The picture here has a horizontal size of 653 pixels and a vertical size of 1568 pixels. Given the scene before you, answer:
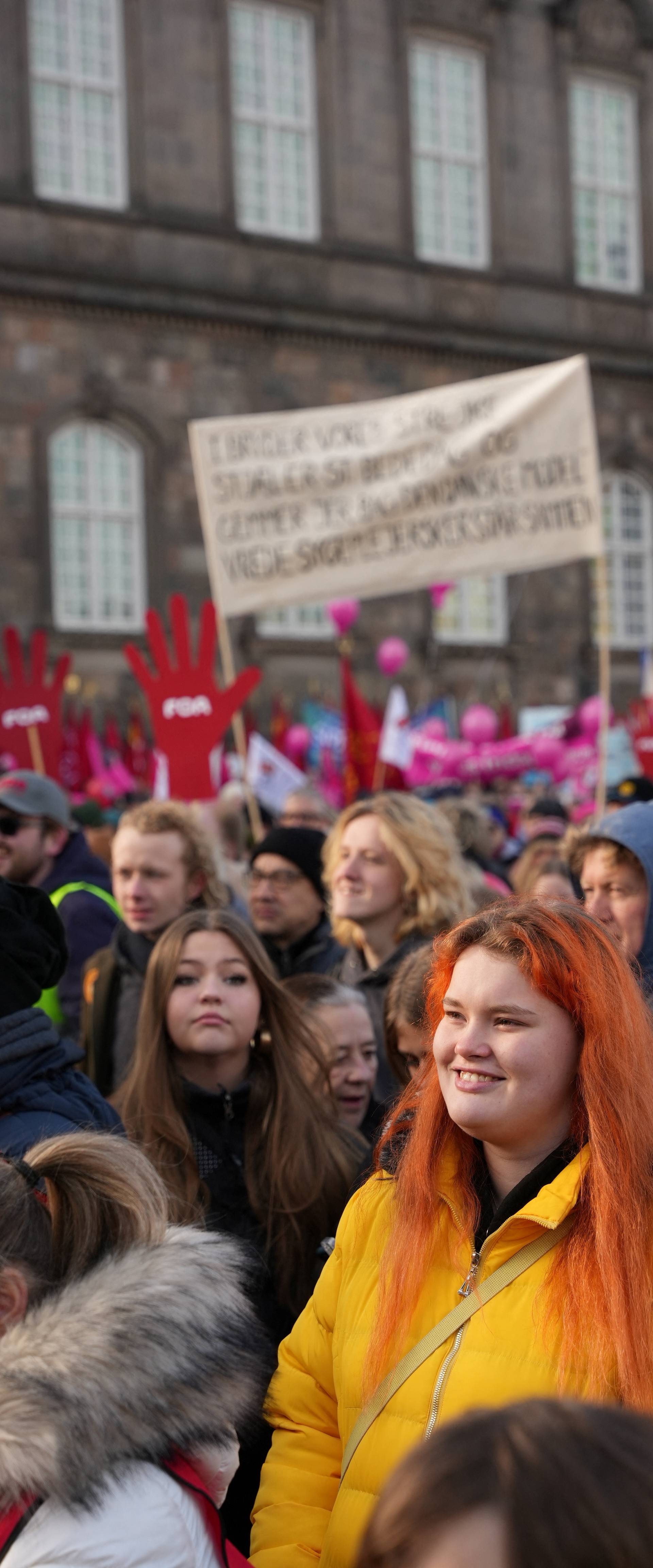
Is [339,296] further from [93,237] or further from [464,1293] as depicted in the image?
[464,1293]

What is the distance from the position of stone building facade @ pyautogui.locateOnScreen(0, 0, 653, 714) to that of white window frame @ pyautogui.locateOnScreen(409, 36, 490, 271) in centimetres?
4

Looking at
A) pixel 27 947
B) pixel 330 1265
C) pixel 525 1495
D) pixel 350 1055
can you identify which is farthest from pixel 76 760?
pixel 525 1495

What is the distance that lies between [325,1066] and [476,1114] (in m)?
1.56

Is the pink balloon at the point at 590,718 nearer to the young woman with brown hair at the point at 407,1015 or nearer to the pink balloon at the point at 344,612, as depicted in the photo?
the pink balloon at the point at 344,612

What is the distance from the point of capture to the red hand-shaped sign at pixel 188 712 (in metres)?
7.88

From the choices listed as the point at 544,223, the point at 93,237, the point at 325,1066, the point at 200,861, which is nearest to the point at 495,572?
the point at 200,861

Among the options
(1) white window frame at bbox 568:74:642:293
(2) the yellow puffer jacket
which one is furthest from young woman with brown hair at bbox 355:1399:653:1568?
(1) white window frame at bbox 568:74:642:293

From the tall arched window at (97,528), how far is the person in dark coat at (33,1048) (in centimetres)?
1583

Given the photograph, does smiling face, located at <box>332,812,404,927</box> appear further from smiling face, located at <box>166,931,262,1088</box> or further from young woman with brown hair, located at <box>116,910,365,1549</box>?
smiling face, located at <box>166,931,262,1088</box>

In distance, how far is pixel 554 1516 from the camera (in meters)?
1.06

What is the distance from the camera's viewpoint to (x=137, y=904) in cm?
517

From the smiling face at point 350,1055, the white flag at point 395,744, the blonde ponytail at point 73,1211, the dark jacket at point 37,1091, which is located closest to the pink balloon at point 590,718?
the white flag at point 395,744

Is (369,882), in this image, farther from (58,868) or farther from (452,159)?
(452,159)

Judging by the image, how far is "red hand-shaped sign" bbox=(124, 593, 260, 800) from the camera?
7.88 meters
